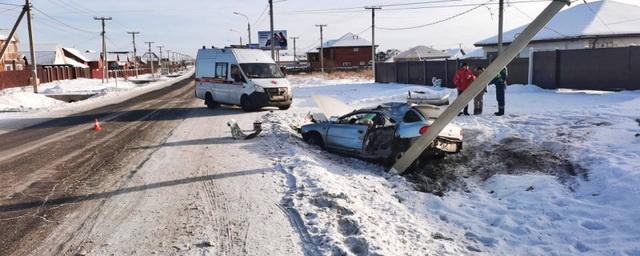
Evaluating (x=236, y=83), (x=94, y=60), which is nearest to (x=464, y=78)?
(x=236, y=83)

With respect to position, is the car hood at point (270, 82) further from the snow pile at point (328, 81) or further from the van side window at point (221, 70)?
the snow pile at point (328, 81)

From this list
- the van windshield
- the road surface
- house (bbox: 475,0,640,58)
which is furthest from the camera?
house (bbox: 475,0,640,58)

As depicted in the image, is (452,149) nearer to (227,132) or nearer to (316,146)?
(316,146)

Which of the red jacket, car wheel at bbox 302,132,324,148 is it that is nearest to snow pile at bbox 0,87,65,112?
car wheel at bbox 302,132,324,148

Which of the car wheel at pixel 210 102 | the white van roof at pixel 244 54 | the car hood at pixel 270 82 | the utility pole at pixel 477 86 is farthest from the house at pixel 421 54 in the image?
the utility pole at pixel 477 86

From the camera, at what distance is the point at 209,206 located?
23.0ft

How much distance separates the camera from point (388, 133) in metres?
10.5

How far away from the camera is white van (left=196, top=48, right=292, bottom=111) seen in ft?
63.9

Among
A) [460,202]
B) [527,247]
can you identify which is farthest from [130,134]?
[527,247]

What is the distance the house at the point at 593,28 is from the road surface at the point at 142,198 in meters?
25.0

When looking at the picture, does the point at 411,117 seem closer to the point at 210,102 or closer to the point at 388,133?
the point at 388,133

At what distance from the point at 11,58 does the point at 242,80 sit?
58.7m

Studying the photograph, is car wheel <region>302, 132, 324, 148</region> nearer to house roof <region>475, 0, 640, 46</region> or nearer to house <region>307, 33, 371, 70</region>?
house roof <region>475, 0, 640, 46</region>

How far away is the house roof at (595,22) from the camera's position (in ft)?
110
